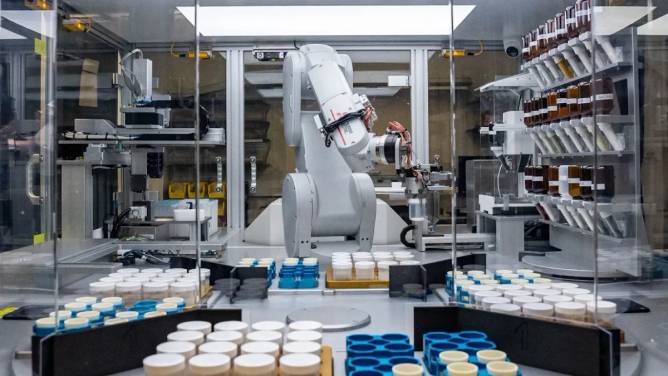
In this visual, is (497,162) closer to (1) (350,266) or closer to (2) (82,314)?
(1) (350,266)

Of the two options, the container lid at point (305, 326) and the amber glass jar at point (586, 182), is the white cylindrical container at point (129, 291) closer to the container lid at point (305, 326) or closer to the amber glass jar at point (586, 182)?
the container lid at point (305, 326)

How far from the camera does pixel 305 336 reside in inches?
61.9

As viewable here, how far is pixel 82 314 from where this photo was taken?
175 cm

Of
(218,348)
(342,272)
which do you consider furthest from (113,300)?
(342,272)

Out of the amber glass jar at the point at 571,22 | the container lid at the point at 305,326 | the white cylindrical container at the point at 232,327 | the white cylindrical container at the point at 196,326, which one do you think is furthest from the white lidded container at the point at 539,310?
the amber glass jar at the point at 571,22

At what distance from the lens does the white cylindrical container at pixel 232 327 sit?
1618 millimetres

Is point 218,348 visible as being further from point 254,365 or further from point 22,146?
point 22,146

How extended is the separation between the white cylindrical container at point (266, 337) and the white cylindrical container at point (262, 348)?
32 millimetres

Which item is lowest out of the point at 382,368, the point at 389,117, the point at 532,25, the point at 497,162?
the point at 382,368

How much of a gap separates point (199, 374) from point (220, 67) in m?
4.90

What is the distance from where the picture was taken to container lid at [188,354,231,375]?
4.38 ft

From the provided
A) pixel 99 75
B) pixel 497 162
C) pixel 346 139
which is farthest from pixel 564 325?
pixel 99 75

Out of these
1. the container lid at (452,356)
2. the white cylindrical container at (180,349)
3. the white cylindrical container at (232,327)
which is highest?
the white cylindrical container at (232,327)

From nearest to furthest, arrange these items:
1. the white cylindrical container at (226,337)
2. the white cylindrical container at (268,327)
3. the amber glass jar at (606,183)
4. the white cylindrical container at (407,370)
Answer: the white cylindrical container at (407,370) < the white cylindrical container at (226,337) < the white cylindrical container at (268,327) < the amber glass jar at (606,183)
